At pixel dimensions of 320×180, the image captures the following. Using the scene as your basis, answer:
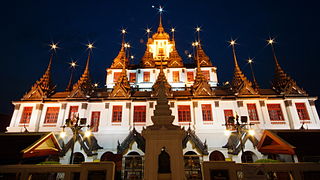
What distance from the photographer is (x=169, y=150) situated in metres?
8.34

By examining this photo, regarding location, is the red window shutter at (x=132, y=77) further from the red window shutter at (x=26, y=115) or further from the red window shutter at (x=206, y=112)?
the red window shutter at (x=26, y=115)

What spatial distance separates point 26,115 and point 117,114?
12132 millimetres

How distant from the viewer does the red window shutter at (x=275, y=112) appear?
858 inches

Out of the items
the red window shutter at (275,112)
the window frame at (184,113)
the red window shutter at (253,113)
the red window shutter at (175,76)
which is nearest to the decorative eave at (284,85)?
the red window shutter at (275,112)

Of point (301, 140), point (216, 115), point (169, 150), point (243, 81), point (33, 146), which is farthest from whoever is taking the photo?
point (243, 81)

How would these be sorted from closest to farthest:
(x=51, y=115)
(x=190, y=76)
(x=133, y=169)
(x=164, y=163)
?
(x=164, y=163)
(x=133, y=169)
(x=51, y=115)
(x=190, y=76)

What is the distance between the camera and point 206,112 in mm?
22000

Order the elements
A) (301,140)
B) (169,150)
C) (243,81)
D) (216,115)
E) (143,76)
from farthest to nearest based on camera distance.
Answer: (143,76), (243,81), (216,115), (301,140), (169,150)

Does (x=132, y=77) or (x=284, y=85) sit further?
(x=132, y=77)

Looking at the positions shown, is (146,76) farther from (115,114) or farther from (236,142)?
(236,142)

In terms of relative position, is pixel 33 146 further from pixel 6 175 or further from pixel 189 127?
pixel 189 127

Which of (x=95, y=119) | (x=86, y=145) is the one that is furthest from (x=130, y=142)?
(x=95, y=119)

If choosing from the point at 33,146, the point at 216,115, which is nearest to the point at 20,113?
the point at 33,146

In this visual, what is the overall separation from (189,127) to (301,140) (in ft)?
34.4
